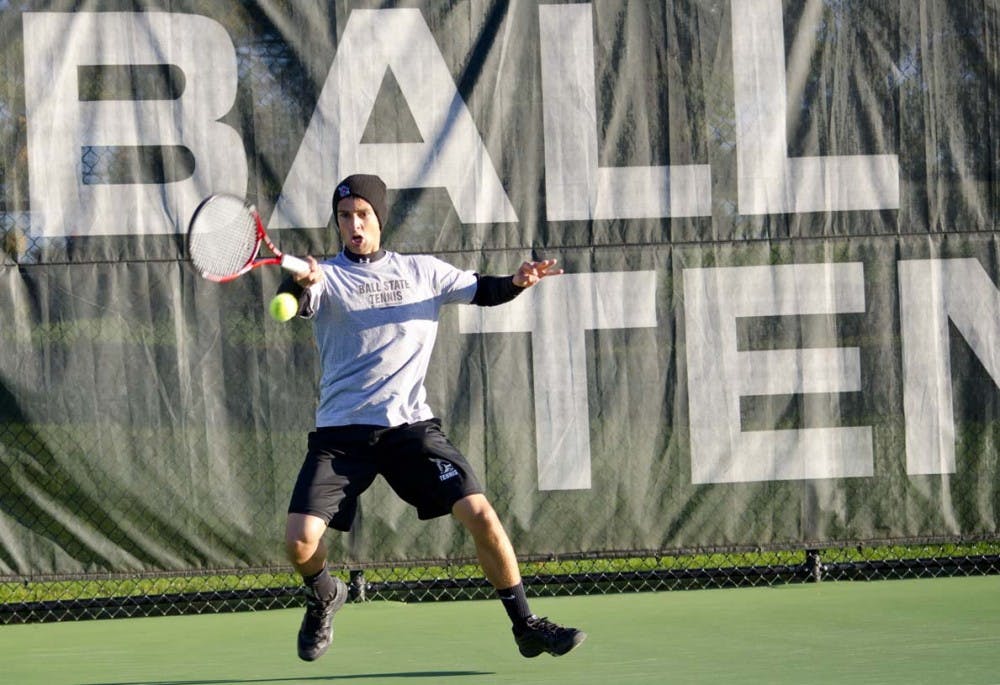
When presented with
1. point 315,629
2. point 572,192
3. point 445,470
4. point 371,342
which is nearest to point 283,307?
point 371,342

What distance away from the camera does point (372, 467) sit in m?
4.36

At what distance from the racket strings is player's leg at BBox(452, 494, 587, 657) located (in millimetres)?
979

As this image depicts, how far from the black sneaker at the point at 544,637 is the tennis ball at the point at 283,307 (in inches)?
44.9

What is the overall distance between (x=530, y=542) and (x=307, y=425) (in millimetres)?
1045

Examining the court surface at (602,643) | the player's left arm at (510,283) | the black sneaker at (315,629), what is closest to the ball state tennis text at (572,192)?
the court surface at (602,643)

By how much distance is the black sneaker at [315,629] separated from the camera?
434 centimetres

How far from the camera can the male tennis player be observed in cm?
427

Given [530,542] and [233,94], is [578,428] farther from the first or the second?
[233,94]

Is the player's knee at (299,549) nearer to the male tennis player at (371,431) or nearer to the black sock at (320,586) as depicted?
the male tennis player at (371,431)

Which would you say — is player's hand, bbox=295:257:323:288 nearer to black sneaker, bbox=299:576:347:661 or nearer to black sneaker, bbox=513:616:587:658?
black sneaker, bbox=299:576:347:661

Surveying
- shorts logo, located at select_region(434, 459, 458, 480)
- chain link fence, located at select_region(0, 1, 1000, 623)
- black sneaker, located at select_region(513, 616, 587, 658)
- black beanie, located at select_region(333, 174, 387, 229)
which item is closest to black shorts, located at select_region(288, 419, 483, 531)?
Result: shorts logo, located at select_region(434, 459, 458, 480)

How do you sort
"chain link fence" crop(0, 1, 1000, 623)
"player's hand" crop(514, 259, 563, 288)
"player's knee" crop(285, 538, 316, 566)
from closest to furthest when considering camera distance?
"player's knee" crop(285, 538, 316, 566) < "player's hand" crop(514, 259, 563, 288) < "chain link fence" crop(0, 1, 1000, 623)

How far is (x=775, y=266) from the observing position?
6.21 meters

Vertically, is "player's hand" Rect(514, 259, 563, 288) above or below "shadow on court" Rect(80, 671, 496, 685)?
above
